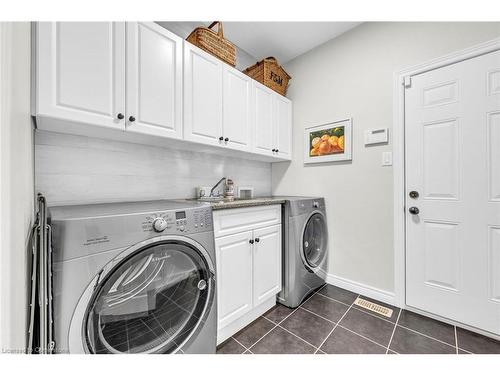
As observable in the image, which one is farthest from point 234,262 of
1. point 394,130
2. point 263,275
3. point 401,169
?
point 394,130

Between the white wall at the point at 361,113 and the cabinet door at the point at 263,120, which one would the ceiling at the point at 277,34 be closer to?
the white wall at the point at 361,113

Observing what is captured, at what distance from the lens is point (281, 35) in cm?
216

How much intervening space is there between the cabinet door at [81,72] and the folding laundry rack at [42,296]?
24.6 inches

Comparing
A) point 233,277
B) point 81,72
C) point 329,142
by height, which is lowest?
point 233,277

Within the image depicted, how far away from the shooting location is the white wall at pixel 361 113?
5.76 feet

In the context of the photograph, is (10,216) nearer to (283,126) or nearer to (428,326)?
(283,126)

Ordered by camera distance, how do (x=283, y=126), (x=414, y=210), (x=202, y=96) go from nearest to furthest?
(x=202, y=96) → (x=414, y=210) → (x=283, y=126)

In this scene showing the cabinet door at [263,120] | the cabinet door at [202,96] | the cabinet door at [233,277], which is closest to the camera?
the cabinet door at [233,277]

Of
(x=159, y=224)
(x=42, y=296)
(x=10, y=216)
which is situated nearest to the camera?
(x=10, y=216)

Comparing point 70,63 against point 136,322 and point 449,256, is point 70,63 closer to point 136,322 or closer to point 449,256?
point 136,322

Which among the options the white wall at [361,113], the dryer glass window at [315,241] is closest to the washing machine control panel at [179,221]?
the dryer glass window at [315,241]

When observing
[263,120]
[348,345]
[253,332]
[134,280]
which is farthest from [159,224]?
[263,120]

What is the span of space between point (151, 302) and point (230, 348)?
710 mm

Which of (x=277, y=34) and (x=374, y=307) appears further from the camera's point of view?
(x=277, y=34)
